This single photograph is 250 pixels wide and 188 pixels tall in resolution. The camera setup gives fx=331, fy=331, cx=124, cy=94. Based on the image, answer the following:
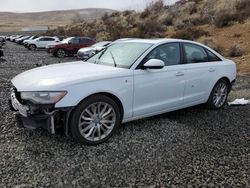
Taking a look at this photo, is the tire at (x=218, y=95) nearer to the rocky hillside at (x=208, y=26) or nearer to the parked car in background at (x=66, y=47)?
the rocky hillside at (x=208, y=26)

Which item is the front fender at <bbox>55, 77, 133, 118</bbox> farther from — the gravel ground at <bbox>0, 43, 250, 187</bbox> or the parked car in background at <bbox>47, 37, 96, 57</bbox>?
the parked car in background at <bbox>47, 37, 96, 57</bbox>

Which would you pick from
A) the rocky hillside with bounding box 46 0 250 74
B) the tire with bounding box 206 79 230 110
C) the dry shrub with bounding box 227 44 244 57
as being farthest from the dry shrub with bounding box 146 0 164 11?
the tire with bounding box 206 79 230 110

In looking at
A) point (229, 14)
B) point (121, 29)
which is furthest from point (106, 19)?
point (229, 14)

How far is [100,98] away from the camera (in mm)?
4738

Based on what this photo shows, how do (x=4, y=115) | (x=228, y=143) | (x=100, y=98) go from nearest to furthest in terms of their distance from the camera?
(x=100, y=98) → (x=228, y=143) → (x=4, y=115)

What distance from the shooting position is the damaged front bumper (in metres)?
4.42

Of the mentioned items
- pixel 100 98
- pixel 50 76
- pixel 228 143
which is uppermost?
pixel 50 76

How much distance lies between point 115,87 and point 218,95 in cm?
291

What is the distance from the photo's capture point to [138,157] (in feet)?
14.6

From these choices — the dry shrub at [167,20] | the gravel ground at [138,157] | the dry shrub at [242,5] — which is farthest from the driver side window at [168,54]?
the dry shrub at [167,20]

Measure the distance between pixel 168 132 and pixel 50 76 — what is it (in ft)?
6.82

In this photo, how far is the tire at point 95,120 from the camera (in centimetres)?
457

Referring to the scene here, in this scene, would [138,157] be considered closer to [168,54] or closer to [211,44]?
[168,54]

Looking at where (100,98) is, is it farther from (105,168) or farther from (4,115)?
(4,115)
